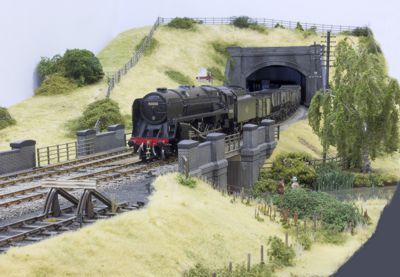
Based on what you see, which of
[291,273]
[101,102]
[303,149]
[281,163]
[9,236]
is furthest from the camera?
[101,102]

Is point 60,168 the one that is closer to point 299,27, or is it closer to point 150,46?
point 150,46

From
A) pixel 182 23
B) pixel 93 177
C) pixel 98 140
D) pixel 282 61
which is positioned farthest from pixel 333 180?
pixel 182 23

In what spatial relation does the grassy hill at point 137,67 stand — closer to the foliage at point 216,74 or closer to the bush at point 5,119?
the bush at point 5,119

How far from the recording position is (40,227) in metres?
16.8

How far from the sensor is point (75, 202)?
19.8 metres

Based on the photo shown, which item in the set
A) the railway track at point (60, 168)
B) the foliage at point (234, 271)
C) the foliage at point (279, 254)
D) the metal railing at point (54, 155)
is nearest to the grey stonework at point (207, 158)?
the railway track at point (60, 168)

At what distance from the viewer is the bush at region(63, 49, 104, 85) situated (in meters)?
52.8

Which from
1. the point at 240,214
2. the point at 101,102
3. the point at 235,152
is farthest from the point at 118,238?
the point at 101,102

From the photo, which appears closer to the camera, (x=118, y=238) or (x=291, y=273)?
(x=118, y=238)

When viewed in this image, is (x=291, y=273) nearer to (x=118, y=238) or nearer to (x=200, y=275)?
(x=200, y=275)

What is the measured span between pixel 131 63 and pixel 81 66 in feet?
25.6

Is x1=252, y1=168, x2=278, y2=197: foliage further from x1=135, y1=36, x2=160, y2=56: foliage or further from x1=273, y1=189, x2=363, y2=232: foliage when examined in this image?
x1=135, y1=36, x2=160, y2=56: foliage

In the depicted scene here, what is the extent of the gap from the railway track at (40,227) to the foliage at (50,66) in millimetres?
31998

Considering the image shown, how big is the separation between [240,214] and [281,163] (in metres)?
11.9
